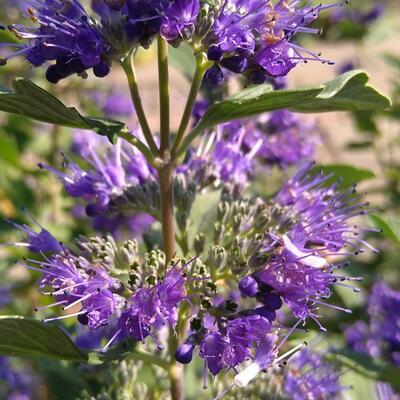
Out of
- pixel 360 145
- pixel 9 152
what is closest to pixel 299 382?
pixel 9 152

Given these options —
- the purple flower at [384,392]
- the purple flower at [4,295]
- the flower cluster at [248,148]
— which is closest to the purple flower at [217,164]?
the flower cluster at [248,148]

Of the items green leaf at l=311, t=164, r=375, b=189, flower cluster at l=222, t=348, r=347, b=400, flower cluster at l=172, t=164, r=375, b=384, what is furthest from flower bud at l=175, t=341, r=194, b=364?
green leaf at l=311, t=164, r=375, b=189

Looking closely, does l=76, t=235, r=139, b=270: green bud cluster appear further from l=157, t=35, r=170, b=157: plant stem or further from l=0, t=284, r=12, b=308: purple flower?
l=0, t=284, r=12, b=308: purple flower

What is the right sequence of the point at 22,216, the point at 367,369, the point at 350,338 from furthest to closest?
the point at 22,216 → the point at 350,338 → the point at 367,369

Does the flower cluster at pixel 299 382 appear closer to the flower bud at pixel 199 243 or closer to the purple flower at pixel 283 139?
the flower bud at pixel 199 243

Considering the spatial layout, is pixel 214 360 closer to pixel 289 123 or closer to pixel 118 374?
pixel 118 374

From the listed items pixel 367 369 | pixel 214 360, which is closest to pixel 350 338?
pixel 367 369
